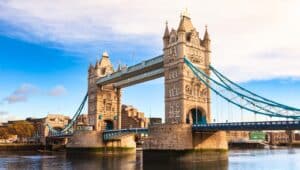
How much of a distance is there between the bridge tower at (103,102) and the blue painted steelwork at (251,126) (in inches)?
1434

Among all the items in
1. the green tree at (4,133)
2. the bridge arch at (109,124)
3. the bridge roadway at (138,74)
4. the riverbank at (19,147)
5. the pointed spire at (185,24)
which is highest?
the pointed spire at (185,24)

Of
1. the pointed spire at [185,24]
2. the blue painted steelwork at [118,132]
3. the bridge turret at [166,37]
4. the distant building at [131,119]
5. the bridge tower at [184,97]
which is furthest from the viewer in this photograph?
the distant building at [131,119]

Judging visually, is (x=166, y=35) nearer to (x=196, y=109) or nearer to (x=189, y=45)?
(x=189, y=45)

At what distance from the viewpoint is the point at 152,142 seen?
5931cm

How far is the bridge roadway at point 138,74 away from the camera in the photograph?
69.7 m

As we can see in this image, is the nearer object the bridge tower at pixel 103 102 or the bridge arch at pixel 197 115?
the bridge arch at pixel 197 115

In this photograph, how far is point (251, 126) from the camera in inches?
1976

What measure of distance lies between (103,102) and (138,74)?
55.4ft

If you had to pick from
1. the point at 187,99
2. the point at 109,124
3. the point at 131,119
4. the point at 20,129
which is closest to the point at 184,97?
the point at 187,99

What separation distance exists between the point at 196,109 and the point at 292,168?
18.7m

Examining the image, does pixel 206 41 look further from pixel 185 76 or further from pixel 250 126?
pixel 250 126

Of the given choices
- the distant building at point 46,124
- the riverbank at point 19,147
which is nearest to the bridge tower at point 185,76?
the riverbank at point 19,147

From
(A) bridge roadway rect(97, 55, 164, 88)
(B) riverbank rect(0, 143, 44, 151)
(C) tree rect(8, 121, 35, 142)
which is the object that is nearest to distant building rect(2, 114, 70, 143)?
(C) tree rect(8, 121, 35, 142)

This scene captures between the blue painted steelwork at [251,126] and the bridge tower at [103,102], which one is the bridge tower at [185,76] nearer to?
the blue painted steelwork at [251,126]
